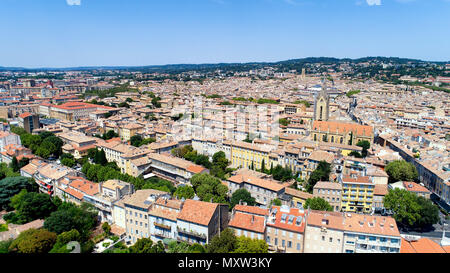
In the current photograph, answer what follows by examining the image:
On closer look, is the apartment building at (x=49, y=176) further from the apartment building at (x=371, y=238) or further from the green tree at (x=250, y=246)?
the apartment building at (x=371, y=238)

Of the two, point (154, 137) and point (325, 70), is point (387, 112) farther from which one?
point (325, 70)

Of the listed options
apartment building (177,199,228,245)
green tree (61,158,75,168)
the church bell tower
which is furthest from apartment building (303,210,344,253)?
the church bell tower

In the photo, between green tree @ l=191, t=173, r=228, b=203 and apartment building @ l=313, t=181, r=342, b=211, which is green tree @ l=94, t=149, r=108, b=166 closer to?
green tree @ l=191, t=173, r=228, b=203

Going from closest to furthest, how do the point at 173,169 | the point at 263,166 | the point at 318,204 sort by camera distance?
the point at 318,204, the point at 173,169, the point at 263,166

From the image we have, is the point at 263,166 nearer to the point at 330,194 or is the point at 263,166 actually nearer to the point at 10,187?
the point at 330,194

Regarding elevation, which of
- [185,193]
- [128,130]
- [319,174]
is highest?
[128,130]

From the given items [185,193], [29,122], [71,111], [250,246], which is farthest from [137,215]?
[71,111]
